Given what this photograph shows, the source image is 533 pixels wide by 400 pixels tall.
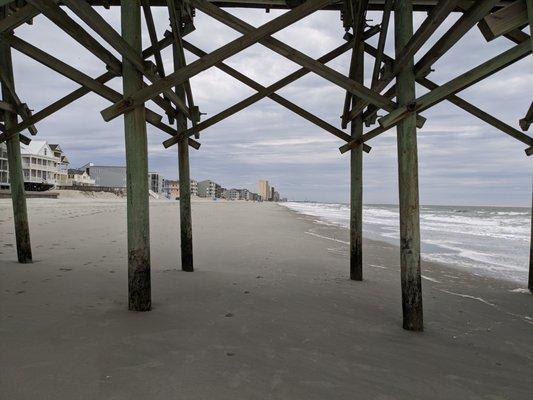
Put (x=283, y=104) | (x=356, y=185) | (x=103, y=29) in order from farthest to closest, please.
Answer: (x=356, y=185)
(x=283, y=104)
(x=103, y=29)

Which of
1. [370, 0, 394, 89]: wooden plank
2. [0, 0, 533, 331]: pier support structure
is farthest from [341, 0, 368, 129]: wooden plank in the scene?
[370, 0, 394, 89]: wooden plank

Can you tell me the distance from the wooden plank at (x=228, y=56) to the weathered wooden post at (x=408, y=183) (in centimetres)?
24

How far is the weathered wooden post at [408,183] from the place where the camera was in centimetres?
338

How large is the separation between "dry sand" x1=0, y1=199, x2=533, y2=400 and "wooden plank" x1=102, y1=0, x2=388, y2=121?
1880mm

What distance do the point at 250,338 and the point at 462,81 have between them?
8.68 ft

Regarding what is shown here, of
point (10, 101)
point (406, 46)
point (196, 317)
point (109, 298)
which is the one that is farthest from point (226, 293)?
point (10, 101)

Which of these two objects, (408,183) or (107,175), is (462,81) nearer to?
(408,183)

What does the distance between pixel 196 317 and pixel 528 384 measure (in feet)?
8.55

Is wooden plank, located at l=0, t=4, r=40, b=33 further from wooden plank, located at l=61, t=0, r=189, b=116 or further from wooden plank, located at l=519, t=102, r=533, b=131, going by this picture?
wooden plank, located at l=519, t=102, r=533, b=131

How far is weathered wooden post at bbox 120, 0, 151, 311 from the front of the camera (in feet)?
11.5

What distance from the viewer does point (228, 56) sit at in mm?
3105

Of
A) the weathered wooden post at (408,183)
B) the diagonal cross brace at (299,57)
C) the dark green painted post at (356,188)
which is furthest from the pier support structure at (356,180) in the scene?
the diagonal cross brace at (299,57)

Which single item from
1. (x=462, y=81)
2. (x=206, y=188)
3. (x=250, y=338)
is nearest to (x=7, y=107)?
(x=250, y=338)

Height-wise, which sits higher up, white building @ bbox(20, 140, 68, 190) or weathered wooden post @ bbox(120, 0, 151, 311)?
white building @ bbox(20, 140, 68, 190)
